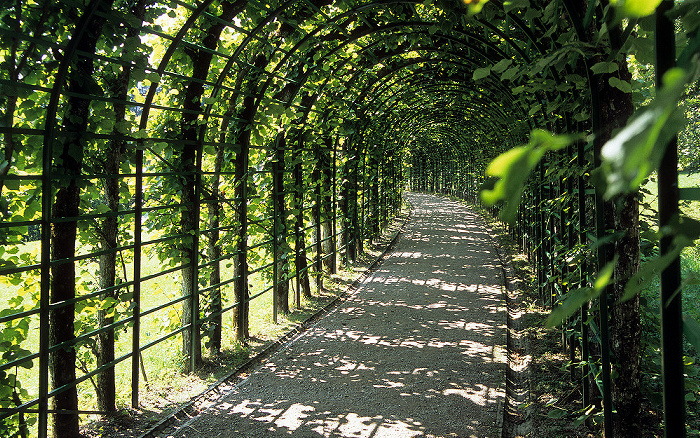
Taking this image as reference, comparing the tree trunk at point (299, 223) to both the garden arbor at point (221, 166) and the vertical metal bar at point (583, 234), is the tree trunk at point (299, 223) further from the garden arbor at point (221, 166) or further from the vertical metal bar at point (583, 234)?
the vertical metal bar at point (583, 234)

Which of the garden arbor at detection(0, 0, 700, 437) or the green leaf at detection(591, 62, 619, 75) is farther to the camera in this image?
the green leaf at detection(591, 62, 619, 75)

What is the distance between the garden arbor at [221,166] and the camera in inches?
46.8

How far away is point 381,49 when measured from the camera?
7.76 meters

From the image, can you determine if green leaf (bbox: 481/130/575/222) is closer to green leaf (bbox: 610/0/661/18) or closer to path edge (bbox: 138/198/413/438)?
green leaf (bbox: 610/0/661/18)

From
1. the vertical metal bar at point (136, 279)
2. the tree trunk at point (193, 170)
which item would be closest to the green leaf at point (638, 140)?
the vertical metal bar at point (136, 279)

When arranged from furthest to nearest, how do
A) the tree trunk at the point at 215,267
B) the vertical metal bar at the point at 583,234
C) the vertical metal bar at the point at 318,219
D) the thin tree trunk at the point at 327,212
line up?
the thin tree trunk at the point at 327,212 → the vertical metal bar at the point at 318,219 → the tree trunk at the point at 215,267 → the vertical metal bar at the point at 583,234

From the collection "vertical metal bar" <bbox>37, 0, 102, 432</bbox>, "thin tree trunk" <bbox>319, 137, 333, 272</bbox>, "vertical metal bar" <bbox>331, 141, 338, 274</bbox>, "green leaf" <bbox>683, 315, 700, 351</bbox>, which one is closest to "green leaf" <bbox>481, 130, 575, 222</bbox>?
"green leaf" <bbox>683, 315, 700, 351</bbox>

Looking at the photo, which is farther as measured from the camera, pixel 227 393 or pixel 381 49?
pixel 381 49

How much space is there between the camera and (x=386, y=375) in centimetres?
472

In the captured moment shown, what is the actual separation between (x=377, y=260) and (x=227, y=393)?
22.4 feet

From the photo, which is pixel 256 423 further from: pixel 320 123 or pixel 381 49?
pixel 381 49

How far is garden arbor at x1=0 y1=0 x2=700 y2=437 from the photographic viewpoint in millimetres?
1189

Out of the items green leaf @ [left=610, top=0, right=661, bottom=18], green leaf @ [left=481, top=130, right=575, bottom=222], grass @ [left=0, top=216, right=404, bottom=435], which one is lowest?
grass @ [left=0, top=216, right=404, bottom=435]

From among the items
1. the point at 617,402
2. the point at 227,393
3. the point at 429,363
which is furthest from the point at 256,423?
the point at 617,402
